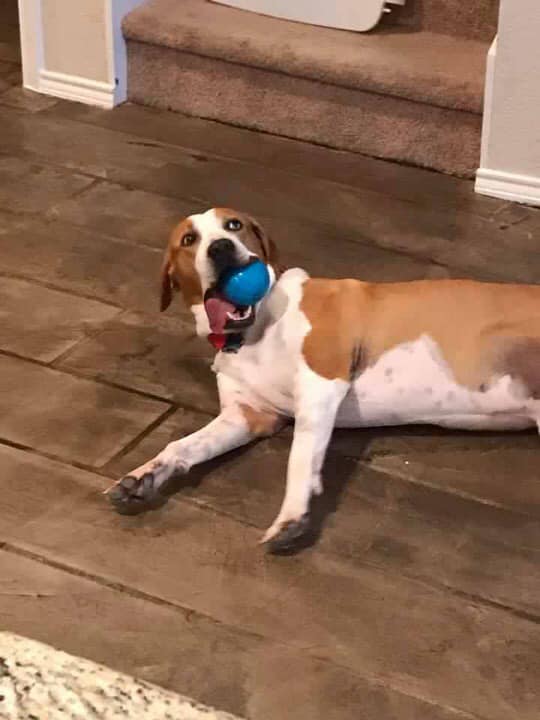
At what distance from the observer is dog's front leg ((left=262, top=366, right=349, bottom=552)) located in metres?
1.75

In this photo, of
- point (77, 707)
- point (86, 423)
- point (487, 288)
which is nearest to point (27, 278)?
point (86, 423)

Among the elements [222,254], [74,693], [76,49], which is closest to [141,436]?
[222,254]

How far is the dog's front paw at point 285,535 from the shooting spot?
1.74 meters

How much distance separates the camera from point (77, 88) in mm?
3309

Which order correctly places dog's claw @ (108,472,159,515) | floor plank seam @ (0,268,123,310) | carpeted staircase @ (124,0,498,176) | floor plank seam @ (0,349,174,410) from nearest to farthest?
1. dog's claw @ (108,472,159,515)
2. floor plank seam @ (0,349,174,410)
3. floor plank seam @ (0,268,123,310)
4. carpeted staircase @ (124,0,498,176)

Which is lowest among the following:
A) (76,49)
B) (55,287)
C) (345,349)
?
(55,287)

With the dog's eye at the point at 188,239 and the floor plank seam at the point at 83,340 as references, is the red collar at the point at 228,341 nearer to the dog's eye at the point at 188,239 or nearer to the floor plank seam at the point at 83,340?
the dog's eye at the point at 188,239

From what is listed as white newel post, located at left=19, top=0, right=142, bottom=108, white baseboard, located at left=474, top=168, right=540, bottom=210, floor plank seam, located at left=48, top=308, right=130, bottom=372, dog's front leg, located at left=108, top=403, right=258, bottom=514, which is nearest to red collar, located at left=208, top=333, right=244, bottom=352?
dog's front leg, located at left=108, top=403, right=258, bottom=514

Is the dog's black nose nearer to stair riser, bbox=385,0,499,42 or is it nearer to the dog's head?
the dog's head

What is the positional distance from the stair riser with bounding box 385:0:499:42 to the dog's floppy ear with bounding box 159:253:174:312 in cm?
143

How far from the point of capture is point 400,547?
69.6 inches

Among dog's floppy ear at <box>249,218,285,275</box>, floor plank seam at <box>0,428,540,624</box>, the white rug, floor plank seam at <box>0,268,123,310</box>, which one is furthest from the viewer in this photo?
floor plank seam at <box>0,268,123,310</box>

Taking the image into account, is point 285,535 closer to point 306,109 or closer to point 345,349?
point 345,349

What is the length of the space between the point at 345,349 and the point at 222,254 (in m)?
0.24
